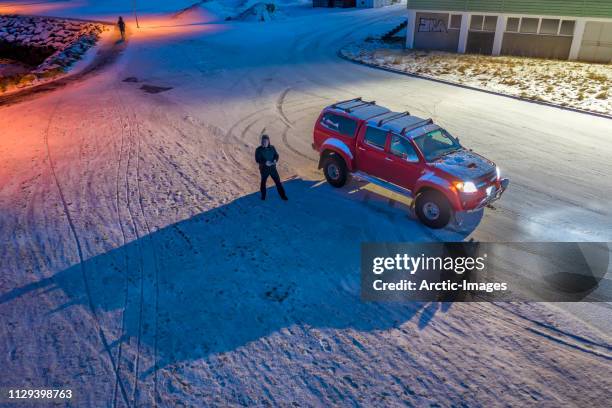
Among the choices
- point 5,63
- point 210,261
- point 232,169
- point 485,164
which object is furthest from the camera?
point 5,63

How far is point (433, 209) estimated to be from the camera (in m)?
Answer: 9.82

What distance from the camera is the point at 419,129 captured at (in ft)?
34.6

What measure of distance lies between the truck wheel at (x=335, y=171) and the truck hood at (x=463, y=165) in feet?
8.47

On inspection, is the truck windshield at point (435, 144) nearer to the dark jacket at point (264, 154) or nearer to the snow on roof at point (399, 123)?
the snow on roof at point (399, 123)

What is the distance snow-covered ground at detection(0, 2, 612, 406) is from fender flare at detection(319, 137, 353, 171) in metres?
0.97

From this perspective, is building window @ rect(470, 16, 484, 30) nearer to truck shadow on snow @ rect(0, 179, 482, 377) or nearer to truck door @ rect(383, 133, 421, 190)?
truck door @ rect(383, 133, 421, 190)

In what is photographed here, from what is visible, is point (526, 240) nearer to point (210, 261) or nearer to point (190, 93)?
point (210, 261)

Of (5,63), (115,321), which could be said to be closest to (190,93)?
(115,321)

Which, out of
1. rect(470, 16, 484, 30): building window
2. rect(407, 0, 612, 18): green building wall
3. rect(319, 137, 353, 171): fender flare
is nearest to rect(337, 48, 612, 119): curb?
rect(407, 0, 612, 18): green building wall

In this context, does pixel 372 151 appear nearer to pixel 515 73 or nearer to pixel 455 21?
pixel 515 73

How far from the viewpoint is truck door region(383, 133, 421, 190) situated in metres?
10.1

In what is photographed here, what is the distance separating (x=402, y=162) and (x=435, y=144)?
40.9 inches

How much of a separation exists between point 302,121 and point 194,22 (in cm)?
3373

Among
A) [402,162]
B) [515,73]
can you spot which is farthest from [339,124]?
[515,73]
